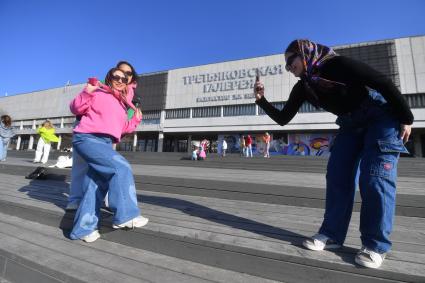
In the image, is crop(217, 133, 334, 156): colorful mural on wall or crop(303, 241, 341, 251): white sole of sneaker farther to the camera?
crop(217, 133, 334, 156): colorful mural on wall

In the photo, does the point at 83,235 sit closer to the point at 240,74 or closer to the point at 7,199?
the point at 7,199

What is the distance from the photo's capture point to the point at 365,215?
146cm

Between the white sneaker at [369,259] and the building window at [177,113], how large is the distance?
123ft

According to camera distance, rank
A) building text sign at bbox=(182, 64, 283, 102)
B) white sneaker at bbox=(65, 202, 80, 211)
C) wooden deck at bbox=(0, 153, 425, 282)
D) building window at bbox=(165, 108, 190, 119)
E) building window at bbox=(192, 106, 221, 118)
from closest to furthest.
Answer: wooden deck at bbox=(0, 153, 425, 282) < white sneaker at bbox=(65, 202, 80, 211) < building text sign at bbox=(182, 64, 283, 102) < building window at bbox=(192, 106, 221, 118) < building window at bbox=(165, 108, 190, 119)

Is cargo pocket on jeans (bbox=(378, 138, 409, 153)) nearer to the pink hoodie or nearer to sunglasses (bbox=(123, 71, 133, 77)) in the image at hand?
the pink hoodie

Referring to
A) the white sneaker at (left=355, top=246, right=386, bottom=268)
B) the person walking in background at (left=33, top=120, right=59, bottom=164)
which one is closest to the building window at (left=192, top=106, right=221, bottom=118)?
the person walking in background at (left=33, top=120, right=59, bottom=164)

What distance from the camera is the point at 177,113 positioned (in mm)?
39375

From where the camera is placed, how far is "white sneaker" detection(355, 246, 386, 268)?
126cm

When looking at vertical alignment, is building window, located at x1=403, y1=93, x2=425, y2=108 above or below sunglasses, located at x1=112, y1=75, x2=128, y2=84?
above

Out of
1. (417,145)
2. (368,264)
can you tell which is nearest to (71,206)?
(368,264)

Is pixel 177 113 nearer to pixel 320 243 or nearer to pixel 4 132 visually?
pixel 4 132

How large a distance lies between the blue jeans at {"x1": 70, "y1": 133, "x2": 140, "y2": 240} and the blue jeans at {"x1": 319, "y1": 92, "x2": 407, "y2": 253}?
142 cm

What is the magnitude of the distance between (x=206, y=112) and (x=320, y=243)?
3623cm

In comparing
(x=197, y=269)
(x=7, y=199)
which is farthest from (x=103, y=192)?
(x=7, y=199)
